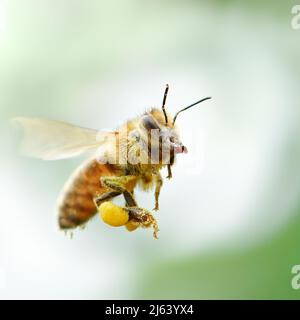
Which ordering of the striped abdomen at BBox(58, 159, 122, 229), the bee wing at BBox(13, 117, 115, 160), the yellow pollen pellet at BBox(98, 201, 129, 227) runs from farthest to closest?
the striped abdomen at BBox(58, 159, 122, 229), the bee wing at BBox(13, 117, 115, 160), the yellow pollen pellet at BBox(98, 201, 129, 227)

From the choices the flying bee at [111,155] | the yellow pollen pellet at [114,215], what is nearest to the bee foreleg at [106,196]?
the flying bee at [111,155]

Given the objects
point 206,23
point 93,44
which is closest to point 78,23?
point 93,44

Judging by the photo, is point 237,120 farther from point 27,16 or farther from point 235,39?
point 27,16

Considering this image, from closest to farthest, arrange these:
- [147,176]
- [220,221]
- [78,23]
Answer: [147,176] → [220,221] → [78,23]

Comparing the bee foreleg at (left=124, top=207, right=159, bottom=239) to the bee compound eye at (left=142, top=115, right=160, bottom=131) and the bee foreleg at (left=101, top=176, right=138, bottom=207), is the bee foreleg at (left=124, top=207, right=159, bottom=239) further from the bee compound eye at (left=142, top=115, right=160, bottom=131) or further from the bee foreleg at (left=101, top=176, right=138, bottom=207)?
the bee compound eye at (left=142, top=115, right=160, bottom=131)

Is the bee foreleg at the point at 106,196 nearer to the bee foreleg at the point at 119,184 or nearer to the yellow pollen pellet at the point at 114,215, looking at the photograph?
the bee foreleg at the point at 119,184

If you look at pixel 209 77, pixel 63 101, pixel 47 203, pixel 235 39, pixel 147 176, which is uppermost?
pixel 235 39

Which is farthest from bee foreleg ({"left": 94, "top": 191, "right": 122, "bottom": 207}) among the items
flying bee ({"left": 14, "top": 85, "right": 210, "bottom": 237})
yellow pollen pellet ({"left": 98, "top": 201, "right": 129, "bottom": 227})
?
yellow pollen pellet ({"left": 98, "top": 201, "right": 129, "bottom": 227})

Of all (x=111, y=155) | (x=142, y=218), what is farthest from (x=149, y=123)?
(x=142, y=218)
